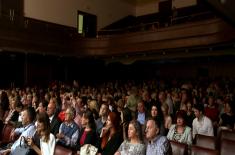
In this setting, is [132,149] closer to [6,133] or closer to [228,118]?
[6,133]

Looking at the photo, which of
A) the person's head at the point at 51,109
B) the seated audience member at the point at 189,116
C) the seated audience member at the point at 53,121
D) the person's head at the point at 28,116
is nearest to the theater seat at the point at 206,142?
the seated audience member at the point at 189,116

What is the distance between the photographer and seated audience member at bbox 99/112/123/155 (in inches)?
126

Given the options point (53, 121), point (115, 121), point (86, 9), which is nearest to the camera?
point (115, 121)

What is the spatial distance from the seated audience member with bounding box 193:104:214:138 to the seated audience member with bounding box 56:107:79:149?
71.4 inches

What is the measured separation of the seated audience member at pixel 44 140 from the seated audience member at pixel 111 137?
0.55 meters

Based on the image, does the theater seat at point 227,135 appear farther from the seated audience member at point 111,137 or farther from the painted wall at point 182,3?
the painted wall at point 182,3

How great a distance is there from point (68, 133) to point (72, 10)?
11.0 m

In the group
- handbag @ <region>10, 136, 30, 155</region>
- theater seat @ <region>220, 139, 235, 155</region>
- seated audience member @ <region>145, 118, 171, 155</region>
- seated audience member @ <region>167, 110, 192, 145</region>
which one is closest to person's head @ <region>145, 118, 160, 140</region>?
seated audience member @ <region>145, 118, 171, 155</region>

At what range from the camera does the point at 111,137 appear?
10.8 feet

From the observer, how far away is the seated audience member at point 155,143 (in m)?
2.84

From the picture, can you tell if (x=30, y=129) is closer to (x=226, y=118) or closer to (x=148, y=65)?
(x=226, y=118)

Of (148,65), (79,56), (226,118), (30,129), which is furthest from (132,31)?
(30,129)

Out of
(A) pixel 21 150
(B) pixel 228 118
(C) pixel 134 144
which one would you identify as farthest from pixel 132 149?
(B) pixel 228 118

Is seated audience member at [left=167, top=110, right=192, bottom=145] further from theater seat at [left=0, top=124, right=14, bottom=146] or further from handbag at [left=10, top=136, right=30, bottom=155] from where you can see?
theater seat at [left=0, top=124, right=14, bottom=146]
